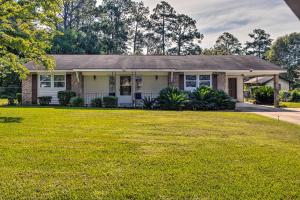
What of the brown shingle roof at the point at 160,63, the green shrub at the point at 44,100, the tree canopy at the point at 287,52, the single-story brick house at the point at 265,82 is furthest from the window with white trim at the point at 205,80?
the tree canopy at the point at 287,52

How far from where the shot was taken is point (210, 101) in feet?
65.8

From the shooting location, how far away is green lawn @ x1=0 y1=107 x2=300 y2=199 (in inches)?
172

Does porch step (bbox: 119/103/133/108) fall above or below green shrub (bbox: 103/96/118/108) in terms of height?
below

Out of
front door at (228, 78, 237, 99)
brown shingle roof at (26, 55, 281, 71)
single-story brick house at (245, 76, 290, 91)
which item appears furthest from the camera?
single-story brick house at (245, 76, 290, 91)

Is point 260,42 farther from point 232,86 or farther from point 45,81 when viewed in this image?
point 45,81

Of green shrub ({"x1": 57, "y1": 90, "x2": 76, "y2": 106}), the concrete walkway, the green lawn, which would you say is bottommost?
the green lawn

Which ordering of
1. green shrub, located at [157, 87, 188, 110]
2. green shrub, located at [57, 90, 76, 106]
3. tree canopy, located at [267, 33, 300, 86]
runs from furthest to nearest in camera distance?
tree canopy, located at [267, 33, 300, 86] < green shrub, located at [57, 90, 76, 106] < green shrub, located at [157, 87, 188, 110]

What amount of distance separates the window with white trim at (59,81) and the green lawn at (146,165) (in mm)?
14969

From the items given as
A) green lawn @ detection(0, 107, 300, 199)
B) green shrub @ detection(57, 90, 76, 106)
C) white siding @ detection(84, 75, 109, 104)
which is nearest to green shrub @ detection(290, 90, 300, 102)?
white siding @ detection(84, 75, 109, 104)

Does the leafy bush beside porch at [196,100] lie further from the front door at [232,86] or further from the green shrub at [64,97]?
the front door at [232,86]

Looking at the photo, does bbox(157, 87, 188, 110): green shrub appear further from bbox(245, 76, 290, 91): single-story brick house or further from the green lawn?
bbox(245, 76, 290, 91): single-story brick house

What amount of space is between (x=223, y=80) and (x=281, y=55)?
50.8 metres

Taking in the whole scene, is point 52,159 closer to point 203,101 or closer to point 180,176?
point 180,176

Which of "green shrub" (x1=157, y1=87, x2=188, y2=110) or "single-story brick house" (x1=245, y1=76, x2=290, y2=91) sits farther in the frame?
"single-story brick house" (x1=245, y1=76, x2=290, y2=91)
